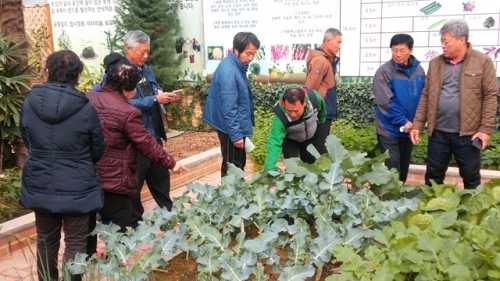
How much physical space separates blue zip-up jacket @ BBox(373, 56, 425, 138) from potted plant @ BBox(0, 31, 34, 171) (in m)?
3.64

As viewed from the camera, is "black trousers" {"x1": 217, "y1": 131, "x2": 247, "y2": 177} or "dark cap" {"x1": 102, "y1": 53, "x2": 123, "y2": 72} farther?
"black trousers" {"x1": 217, "y1": 131, "x2": 247, "y2": 177}

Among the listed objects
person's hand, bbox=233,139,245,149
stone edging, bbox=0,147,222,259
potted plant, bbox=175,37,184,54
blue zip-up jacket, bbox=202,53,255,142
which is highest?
potted plant, bbox=175,37,184,54

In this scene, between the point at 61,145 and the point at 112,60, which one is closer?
the point at 61,145

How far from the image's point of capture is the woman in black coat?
3008 millimetres

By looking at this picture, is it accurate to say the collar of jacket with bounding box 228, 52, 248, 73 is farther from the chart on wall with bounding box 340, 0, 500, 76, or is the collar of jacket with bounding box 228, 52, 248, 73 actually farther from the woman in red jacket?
the chart on wall with bounding box 340, 0, 500, 76

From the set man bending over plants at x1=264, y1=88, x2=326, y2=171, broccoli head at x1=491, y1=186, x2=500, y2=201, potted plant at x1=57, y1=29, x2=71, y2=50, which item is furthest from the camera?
potted plant at x1=57, y1=29, x2=71, y2=50

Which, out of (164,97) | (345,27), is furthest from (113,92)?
(345,27)

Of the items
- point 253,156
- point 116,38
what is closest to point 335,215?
point 253,156

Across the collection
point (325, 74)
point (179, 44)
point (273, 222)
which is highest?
point (179, 44)

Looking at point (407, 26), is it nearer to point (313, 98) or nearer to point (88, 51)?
point (313, 98)

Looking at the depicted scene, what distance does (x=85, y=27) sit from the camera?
9.88 meters

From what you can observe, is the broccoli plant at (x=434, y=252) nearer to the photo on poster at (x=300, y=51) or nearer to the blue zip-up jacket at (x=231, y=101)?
the blue zip-up jacket at (x=231, y=101)

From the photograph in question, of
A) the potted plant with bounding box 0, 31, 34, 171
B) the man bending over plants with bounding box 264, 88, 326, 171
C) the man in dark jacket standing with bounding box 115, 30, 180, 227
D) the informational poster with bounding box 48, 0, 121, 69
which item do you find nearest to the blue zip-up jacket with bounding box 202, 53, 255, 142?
the man bending over plants with bounding box 264, 88, 326, 171

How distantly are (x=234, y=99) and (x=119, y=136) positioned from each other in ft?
4.56
